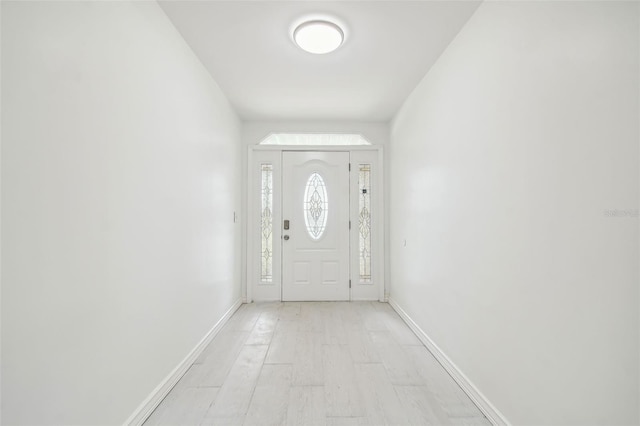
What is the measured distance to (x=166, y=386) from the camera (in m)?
1.90

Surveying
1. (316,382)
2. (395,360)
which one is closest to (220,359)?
(316,382)

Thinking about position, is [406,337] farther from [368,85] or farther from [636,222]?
[368,85]

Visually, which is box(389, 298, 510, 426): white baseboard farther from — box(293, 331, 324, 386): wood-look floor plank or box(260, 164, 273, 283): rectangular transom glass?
box(260, 164, 273, 283): rectangular transom glass

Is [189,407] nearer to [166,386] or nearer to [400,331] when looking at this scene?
[166,386]

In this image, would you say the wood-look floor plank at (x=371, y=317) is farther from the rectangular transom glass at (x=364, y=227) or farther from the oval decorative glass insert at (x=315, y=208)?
the oval decorative glass insert at (x=315, y=208)

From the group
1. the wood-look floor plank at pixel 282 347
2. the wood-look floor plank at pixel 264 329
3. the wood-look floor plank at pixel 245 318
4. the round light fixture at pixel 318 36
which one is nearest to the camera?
the round light fixture at pixel 318 36

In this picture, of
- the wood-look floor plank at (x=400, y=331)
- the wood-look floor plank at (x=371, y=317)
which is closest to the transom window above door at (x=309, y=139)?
the wood-look floor plank at (x=371, y=317)

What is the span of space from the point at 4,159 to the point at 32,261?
342 mm

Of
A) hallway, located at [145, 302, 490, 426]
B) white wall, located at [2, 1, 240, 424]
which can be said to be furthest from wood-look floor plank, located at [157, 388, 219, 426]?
white wall, located at [2, 1, 240, 424]

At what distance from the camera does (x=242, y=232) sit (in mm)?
3969

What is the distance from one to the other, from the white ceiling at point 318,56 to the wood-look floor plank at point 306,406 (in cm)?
240

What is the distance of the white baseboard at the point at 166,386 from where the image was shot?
1600 mm

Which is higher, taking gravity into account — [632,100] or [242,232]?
[632,100]

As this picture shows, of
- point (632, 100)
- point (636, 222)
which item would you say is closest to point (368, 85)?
point (632, 100)
